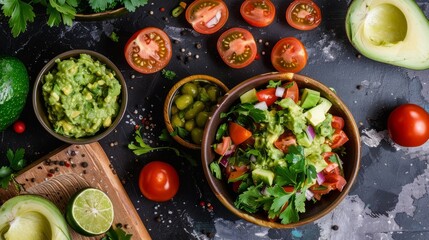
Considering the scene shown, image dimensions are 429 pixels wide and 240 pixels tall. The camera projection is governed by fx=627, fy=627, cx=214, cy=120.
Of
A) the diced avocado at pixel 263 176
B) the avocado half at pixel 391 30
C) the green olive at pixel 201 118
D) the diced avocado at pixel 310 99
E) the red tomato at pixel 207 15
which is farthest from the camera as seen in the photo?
the red tomato at pixel 207 15

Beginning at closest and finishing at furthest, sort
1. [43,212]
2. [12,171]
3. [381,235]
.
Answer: [43,212], [12,171], [381,235]

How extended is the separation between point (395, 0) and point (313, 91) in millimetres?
665

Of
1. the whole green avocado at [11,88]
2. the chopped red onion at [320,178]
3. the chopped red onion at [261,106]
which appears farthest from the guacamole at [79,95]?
the chopped red onion at [320,178]

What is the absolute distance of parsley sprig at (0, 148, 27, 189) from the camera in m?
3.43

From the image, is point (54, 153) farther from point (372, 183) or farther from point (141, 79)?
point (372, 183)

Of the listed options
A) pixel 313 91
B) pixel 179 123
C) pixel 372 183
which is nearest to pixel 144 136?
pixel 179 123

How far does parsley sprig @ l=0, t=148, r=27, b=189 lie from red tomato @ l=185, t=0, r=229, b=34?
1.21 metres

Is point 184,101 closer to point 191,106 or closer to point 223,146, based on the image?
point 191,106

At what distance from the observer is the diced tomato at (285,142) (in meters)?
3.17

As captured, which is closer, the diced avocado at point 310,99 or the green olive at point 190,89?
the diced avocado at point 310,99

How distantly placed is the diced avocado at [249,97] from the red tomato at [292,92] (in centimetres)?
16

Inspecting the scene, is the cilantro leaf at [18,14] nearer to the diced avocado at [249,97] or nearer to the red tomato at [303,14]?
the diced avocado at [249,97]

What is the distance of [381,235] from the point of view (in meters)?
3.72

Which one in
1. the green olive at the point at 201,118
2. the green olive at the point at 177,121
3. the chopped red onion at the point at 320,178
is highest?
the green olive at the point at 201,118
